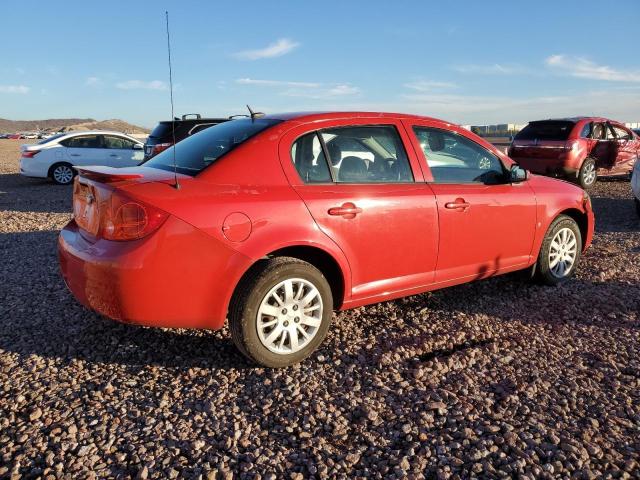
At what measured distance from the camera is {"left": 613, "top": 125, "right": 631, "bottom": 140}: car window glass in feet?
39.2

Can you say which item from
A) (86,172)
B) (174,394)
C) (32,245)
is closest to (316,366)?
(174,394)

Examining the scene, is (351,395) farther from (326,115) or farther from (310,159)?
(326,115)

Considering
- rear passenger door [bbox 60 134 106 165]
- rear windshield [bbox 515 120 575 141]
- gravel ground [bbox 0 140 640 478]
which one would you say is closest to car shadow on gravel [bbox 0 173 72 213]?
rear passenger door [bbox 60 134 106 165]

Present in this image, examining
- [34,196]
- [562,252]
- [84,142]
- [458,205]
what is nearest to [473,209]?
[458,205]

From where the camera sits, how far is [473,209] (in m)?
3.98

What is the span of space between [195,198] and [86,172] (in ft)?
2.78

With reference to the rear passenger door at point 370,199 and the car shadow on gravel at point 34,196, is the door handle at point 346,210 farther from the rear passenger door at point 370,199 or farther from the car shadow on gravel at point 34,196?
the car shadow on gravel at point 34,196

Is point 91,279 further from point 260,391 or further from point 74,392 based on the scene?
point 260,391

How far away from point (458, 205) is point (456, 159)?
0.49 meters

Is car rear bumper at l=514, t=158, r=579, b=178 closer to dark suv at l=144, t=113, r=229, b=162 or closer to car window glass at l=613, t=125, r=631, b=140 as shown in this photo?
car window glass at l=613, t=125, r=631, b=140

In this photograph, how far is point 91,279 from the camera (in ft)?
9.71

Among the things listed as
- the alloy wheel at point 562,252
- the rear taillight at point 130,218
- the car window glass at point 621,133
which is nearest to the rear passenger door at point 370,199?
the rear taillight at point 130,218

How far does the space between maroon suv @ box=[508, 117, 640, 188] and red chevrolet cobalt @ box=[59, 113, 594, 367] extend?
7.43 meters

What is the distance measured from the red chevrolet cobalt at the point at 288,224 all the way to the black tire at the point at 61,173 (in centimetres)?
1129
